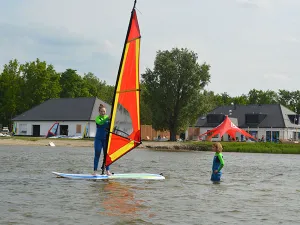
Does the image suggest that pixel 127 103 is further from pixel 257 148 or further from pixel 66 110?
pixel 66 110

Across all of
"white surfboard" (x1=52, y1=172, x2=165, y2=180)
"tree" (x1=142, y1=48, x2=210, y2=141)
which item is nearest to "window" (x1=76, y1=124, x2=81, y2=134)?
"tree" (x1=142, y1=48, x2=210, y2=141)

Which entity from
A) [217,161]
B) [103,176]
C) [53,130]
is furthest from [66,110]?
[217,161]

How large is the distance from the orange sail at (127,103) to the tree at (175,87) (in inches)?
1753

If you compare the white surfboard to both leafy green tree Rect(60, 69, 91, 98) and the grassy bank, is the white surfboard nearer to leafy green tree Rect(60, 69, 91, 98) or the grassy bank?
the grassy bank

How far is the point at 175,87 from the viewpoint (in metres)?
60.6

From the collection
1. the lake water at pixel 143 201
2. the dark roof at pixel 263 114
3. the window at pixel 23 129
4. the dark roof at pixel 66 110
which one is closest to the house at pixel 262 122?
the dark roof at pixel 263 114

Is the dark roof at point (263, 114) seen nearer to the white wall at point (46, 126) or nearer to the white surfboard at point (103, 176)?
the white wall at point (46, 126)

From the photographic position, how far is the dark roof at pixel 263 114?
77562 millimetres

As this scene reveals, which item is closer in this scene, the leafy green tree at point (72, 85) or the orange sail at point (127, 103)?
the orange sail at point (127, 103)

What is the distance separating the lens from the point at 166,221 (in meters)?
8.75

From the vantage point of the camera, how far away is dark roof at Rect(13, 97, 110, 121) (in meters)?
68.9

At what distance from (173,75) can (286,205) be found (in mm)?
49103

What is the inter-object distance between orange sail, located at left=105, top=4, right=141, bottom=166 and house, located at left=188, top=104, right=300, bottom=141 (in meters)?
62.0

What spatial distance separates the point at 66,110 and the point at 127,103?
5736 centimetres
